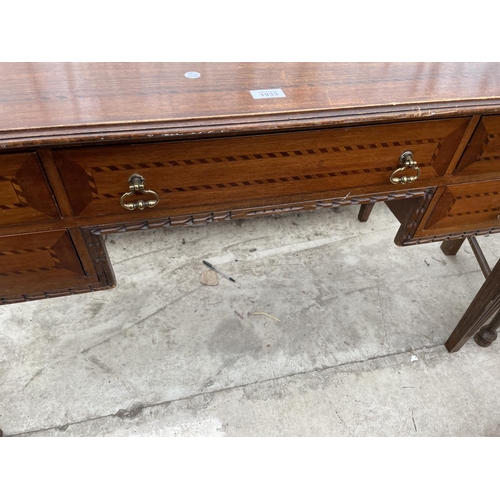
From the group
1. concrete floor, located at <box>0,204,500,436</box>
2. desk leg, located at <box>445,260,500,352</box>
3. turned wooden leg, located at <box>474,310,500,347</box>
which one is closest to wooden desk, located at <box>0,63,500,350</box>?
→ desk leg, located at <box>445,260,500,352</box>

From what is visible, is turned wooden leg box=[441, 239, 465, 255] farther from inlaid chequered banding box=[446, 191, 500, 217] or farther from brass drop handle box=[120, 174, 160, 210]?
brass drop handle box=[120, 174, 160, 210]

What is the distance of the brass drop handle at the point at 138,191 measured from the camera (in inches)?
36.0

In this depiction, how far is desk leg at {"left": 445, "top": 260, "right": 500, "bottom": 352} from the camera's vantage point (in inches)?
60.3

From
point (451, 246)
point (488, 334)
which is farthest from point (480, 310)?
point (451, 246)

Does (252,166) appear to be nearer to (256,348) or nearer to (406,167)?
(406,167)

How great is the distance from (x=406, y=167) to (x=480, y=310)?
0.88 metres

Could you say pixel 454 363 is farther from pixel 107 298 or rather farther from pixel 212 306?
pixel 107 298

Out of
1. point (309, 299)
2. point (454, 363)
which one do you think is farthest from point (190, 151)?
point (454, 363)

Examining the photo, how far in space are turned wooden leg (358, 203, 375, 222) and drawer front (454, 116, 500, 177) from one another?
118 cm

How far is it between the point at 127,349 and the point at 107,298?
1.08 feet

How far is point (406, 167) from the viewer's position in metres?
1.08

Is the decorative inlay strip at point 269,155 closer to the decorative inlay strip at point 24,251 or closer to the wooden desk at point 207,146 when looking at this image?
the wooden desk at point 207,146

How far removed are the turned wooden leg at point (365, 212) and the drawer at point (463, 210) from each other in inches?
39.7

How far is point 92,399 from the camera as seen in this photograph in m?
1.59
